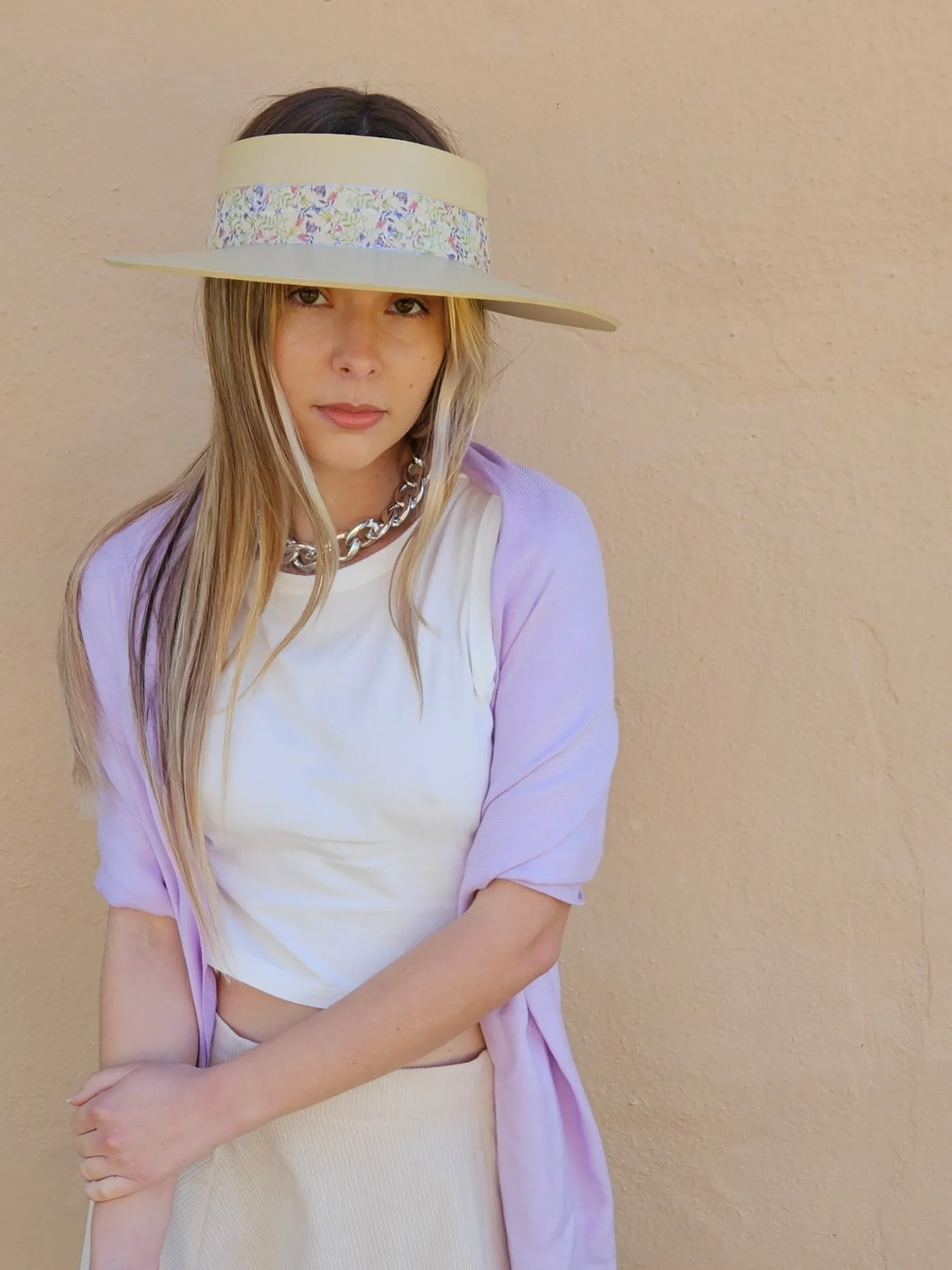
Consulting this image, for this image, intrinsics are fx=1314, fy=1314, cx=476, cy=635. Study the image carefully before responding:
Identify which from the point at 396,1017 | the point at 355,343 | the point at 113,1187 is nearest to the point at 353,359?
the point at 355,343

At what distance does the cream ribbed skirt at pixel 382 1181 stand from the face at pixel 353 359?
27.5 inches

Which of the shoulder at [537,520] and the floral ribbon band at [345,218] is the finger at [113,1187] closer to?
the shoulder at [537,520]

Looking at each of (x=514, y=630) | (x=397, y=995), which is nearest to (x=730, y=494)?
(x=514, y=630)

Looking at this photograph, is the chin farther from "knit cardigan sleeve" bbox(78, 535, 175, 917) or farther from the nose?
"knit cardigan sleeve" bbox(78, 535, 175, 917)

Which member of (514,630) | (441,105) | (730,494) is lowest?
(514,630)

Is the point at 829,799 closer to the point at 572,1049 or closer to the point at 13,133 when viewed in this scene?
the point at 572,1049

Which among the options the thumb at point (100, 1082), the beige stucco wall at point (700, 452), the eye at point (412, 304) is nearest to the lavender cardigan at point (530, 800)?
the thumb at point (100, 1082)

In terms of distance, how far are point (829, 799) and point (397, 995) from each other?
0.83 metres

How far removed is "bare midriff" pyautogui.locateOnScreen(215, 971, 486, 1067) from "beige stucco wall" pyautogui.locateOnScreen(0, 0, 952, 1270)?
0.61 metres

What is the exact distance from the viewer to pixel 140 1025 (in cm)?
153

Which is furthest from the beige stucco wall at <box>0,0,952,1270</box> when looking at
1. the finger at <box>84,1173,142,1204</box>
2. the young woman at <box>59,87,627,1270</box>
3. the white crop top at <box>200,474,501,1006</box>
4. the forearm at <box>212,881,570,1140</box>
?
the finger at <box>84,1173,142,1204</box>

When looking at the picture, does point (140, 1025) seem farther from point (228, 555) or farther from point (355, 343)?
point (355, 343)

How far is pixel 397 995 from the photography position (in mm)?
1381

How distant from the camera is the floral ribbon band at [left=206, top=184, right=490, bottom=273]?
1.35m
